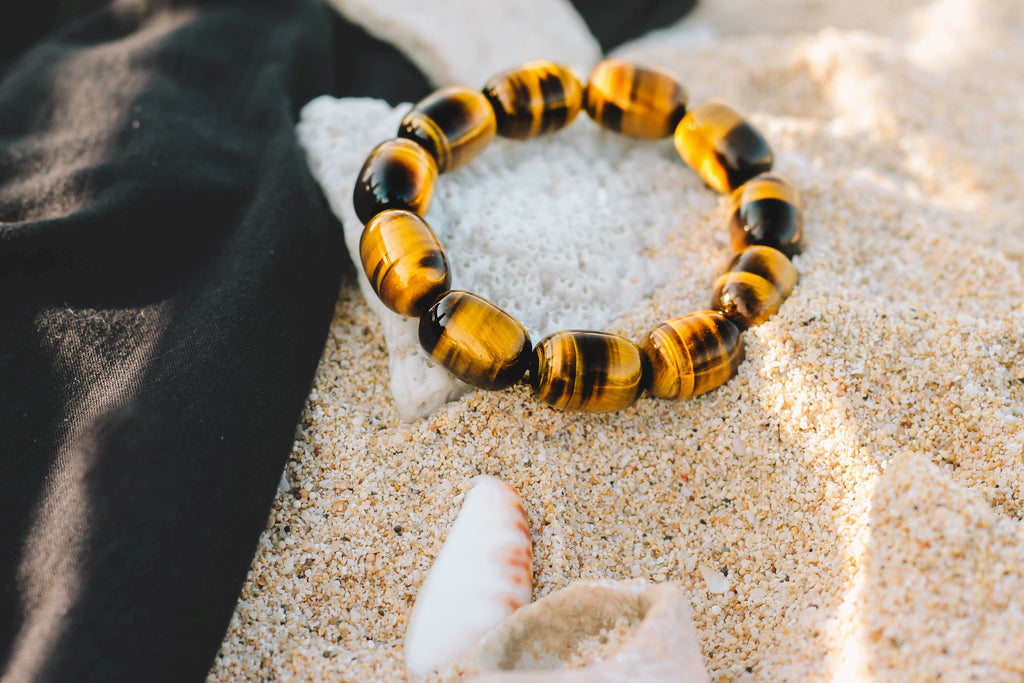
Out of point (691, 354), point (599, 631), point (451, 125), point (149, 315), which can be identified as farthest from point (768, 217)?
point (149, 315)

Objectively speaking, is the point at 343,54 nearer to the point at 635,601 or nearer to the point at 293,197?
the point at 293,197

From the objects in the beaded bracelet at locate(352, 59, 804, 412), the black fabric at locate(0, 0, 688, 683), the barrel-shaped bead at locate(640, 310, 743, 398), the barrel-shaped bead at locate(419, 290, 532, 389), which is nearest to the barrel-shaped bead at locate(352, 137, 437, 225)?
the beaded bracelet at locate(352, 59, 804, 412)

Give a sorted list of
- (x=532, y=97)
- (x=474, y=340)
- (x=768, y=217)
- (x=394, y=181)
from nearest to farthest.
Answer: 1. (x=474, y=340)
2. (x=394, y=181)
3. (x=768, y=217)
4. (x=532, y=97)

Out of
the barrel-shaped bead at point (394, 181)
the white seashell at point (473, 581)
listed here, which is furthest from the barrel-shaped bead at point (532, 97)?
the white seashell at point (473, 581)

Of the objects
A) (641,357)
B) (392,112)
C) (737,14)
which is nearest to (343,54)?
(392,112)

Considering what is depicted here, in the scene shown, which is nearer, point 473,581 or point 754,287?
point 473,581

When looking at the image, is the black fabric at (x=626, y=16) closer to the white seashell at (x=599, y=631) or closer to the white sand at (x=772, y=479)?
the white sand at (x=772, y=479)

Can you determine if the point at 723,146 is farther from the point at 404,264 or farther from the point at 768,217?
the point at 404,264
